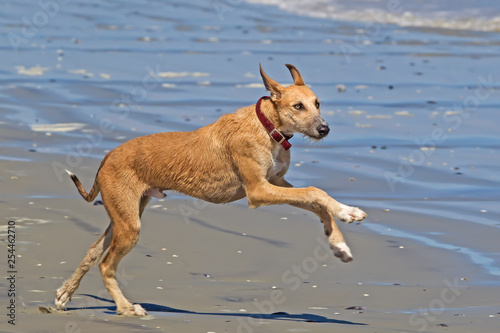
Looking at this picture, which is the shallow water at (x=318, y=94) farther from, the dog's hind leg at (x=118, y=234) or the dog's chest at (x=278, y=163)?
the dog's hind leg at (x=118, y=234)

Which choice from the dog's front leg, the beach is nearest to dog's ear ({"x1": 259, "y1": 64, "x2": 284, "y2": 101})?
the dog's front leg

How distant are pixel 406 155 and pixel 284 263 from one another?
4.37m

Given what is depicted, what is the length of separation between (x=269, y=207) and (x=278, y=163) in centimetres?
265

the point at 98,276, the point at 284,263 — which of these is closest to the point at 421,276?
the point at 284,263

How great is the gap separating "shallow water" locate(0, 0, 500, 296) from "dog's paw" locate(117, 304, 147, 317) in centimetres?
285

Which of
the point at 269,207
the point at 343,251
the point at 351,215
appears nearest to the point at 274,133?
the point at 351,215

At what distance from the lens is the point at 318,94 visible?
618 inches

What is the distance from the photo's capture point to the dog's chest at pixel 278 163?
7293mm

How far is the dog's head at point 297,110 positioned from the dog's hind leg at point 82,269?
1.62 meters

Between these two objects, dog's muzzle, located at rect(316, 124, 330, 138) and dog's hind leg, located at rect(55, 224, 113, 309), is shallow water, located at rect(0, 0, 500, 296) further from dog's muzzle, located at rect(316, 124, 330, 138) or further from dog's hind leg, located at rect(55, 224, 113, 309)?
dog's hind leg, located at rect(55, 224, 113, 309)

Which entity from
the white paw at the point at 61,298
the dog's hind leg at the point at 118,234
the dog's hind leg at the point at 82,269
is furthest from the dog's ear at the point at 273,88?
the white paw at the point at 61,298

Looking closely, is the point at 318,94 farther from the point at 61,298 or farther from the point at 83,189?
the point at 61,298

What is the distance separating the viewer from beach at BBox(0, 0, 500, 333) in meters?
7.23

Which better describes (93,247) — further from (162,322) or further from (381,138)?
(381,138)
